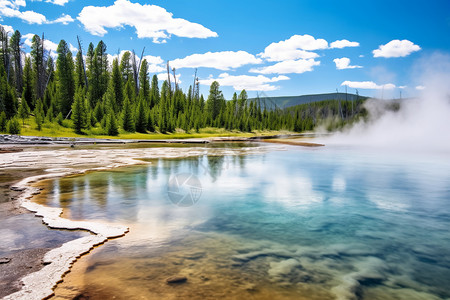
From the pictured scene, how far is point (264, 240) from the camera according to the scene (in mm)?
6930

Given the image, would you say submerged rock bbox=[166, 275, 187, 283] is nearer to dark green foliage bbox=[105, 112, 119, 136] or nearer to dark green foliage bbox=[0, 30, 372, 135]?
dark green foliage bbox=[0, 30, 372, 135]

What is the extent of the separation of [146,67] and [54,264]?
84.8 m

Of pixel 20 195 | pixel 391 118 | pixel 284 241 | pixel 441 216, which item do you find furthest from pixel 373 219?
pixel 391 118

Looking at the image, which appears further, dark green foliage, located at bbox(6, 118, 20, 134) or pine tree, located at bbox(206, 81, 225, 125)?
pine tree, located at bbox(206, 81, 225, 125)

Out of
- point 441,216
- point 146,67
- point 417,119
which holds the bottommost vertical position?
point 441,216

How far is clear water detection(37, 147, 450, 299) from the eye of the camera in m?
4.75

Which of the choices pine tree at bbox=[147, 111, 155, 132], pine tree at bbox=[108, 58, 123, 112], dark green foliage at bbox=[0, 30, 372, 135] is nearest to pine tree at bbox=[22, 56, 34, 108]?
dark green foliage at bbox=[0, 30, 372, 135]

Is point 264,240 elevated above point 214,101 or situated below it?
below

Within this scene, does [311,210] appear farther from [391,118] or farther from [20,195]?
[391,118]

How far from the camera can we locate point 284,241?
6.91 meters

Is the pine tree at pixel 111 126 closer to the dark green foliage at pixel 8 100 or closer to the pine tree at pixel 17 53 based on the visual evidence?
the dark green foliage at pixel 8 100

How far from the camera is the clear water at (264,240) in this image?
4754 mm

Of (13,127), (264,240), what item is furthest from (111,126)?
(264,240)

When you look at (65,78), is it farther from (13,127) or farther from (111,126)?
(13,127)
